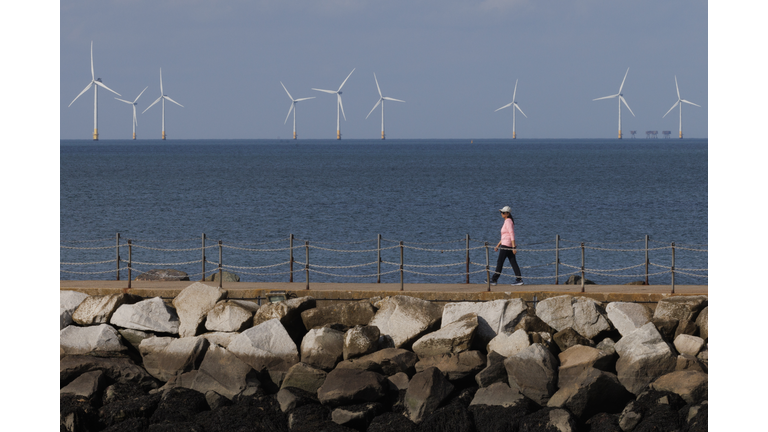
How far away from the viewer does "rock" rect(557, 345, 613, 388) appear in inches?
520

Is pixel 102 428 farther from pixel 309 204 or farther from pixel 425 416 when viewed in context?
pixel 309 204

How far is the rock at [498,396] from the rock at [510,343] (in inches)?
44.6

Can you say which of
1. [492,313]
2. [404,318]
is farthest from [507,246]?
[404,318]

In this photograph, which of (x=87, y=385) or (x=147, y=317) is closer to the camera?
(x=87, y=385)

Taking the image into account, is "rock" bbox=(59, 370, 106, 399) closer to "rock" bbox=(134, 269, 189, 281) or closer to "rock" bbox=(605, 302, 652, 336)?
"rock" bbox=(134, 269, 189, 281)

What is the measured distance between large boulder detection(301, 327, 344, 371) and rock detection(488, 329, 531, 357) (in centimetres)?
265

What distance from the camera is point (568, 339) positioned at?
14289 mm

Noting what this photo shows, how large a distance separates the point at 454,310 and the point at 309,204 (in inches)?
1852

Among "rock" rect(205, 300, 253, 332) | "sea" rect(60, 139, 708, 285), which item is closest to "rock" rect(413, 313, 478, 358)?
"rock" rect(205, 300, 253, 332)

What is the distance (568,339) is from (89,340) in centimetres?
865

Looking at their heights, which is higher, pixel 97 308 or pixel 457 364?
pixel 97 308

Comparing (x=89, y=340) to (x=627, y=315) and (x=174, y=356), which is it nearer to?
(x=174, y=356)

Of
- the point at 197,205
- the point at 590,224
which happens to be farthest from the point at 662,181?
the point at 197,205

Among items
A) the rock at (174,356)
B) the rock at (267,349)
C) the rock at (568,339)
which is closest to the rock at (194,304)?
the rock at (174,356)
